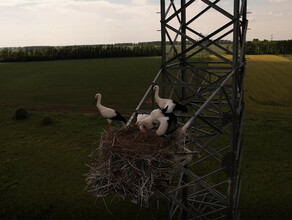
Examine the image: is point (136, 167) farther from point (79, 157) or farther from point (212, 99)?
point (79, 157)

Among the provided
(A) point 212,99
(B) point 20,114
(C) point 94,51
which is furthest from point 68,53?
(A) point 212,99

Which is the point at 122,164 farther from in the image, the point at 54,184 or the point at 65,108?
the point at 65,108

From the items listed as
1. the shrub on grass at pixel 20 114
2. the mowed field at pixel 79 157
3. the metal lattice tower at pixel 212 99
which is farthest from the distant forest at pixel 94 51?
the metal lattice tower at pixel 212 99

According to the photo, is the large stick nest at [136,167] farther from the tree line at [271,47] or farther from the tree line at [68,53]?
the tree line at [271,47]

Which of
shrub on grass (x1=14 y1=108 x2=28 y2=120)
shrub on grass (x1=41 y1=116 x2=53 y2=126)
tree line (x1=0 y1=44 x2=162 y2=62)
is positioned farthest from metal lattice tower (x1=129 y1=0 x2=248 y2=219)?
tree line (x1=0 y1=44 x2=162 y2=62)

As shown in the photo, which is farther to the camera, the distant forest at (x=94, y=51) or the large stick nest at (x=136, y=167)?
the distant forest at (x=94, y=51)

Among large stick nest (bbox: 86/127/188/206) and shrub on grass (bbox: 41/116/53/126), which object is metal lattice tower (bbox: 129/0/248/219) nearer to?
large stick nest (bbox: 86/127/188/206)
